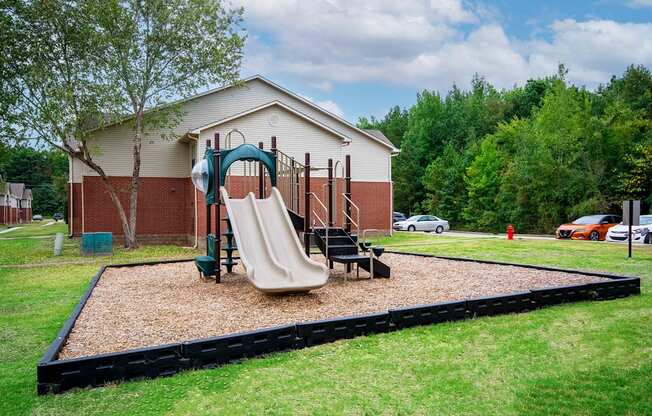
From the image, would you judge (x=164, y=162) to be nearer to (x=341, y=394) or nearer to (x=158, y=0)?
(x=158, y=0)

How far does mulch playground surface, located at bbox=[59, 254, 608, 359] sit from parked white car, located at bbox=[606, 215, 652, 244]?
12970mm

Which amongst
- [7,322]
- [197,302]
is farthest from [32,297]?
[197,302]

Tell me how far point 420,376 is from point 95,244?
14.2 metres

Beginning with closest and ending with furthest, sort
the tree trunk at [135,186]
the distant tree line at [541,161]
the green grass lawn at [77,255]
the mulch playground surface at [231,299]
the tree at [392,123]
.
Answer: the mulch playground surface at [231,299]
the green grass lawn at [77,255]
the tree trunk at [135,186]
the distant tree line at [541,161]
the tree at [392,123]

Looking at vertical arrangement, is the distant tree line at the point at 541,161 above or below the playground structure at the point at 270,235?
above

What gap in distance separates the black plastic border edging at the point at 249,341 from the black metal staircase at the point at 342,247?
315 centimetres

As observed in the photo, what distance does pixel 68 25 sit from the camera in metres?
16.5

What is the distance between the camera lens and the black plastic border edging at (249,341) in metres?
4.30

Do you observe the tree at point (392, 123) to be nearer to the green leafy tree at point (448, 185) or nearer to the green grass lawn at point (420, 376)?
the green leafy tree at point (448, 185)

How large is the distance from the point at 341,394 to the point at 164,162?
18.2 metres

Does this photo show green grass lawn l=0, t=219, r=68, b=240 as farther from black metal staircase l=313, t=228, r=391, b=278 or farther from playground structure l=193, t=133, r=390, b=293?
black metal staircase l=313, t=228, r=391, b=278

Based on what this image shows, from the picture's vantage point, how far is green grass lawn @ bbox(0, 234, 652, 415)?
388 cm

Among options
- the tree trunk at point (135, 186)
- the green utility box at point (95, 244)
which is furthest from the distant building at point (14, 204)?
the green utility box at point (95, 244)

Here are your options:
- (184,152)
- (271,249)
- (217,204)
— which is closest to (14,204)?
(184,152)
